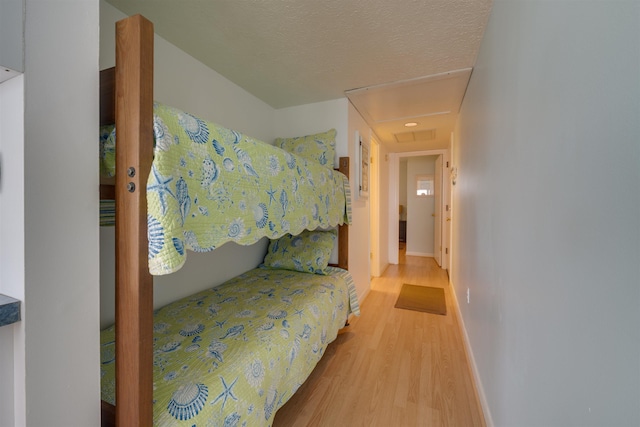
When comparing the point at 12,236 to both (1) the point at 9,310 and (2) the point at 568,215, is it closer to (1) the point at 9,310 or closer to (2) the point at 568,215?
(1) the point at 9,310

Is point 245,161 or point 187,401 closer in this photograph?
point 187,401

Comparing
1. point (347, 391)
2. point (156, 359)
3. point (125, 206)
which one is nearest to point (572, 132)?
point (125, 206)

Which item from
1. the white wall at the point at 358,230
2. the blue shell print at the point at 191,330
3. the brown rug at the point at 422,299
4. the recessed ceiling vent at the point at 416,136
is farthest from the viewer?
the recessed ceiling vent at the point at 416,136

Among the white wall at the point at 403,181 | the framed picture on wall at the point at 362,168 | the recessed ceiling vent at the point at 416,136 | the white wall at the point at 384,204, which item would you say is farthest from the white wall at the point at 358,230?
the white wall at the point at 403,181

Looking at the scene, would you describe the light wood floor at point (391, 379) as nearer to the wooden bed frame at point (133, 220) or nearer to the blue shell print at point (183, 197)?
the wooden bed frame at point (133, 220)

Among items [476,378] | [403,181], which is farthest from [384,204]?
[476,378]

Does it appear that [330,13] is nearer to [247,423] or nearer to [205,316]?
[205,316]

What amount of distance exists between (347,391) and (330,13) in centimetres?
218

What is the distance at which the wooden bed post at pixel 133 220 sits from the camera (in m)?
0.66

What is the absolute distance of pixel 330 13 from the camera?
135 cm

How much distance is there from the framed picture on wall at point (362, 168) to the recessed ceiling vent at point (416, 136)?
0.92 meters

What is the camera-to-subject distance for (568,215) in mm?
583

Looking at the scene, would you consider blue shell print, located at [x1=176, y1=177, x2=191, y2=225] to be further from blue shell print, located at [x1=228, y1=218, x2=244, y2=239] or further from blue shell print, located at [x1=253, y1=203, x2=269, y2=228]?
blue shell print, located at [x1=253, y1=203, x2=269, y2=228]

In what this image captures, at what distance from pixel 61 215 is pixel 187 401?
2.20 ft
